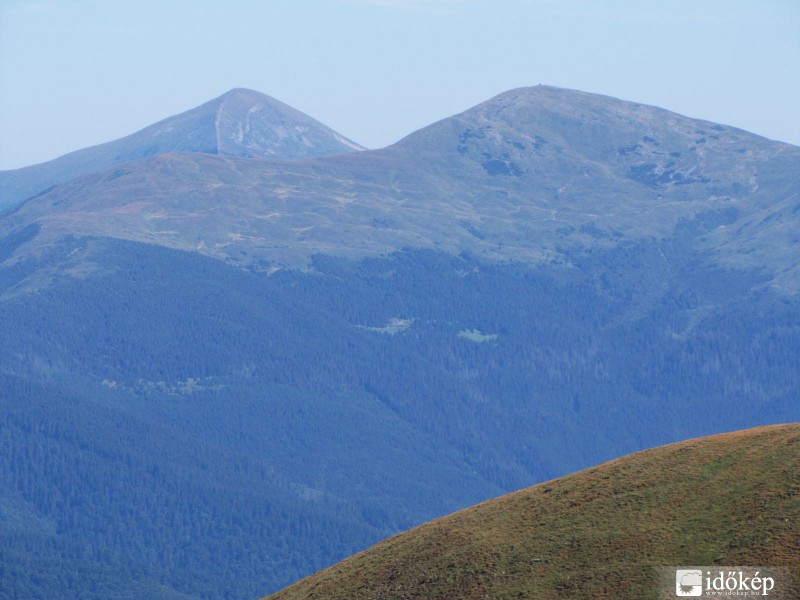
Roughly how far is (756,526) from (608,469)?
91.4 ft

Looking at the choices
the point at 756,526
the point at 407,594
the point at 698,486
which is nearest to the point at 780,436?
the point at 698,486

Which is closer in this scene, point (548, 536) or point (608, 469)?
point (548, 536)

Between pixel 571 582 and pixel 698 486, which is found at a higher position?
pixel 698 486

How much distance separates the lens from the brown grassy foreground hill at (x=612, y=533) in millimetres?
114250

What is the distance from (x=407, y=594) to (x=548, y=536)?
14.1 m

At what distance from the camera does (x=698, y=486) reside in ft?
422

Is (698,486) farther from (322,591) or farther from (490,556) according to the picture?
(322,591)

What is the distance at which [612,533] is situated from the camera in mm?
123250

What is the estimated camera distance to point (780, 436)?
134500 millimetres

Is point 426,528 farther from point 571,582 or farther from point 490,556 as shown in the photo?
point 571,582

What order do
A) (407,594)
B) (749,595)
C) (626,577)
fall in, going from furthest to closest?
(407,594), (626,577), (749,595)

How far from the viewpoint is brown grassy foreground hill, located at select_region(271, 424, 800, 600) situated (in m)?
114

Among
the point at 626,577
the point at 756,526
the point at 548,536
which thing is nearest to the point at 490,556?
the point at 548,536

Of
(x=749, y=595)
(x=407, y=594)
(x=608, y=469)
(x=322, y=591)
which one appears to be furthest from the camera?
(x=608, y=469)
